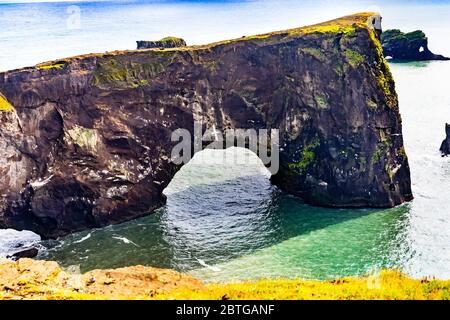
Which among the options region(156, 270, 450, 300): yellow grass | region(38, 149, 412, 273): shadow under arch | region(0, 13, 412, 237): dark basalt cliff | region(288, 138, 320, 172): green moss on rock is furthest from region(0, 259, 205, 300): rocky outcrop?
region(288, 138, 320, 172): green moss on rock

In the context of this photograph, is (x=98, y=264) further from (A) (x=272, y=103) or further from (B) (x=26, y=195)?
(A) (x=272, y=103)

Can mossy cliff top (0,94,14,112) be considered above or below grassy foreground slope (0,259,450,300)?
above

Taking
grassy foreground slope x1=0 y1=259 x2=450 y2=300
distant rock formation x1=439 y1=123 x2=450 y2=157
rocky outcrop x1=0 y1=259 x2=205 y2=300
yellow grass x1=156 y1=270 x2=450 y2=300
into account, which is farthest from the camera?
distant rock formation x1=439 y1=123 x2=450 y2=157

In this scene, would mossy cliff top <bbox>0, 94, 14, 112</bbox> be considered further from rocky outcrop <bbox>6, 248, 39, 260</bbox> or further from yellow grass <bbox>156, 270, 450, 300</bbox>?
yellow grass <bbox>156, 270, 450, 300</bbox>

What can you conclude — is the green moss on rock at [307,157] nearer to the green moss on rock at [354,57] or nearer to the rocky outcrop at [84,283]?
the green moss on rock at [354,57]

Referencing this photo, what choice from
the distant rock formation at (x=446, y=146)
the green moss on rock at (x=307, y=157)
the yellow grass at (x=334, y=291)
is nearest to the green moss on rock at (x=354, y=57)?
the green moss on rock at (x=307, y=157)

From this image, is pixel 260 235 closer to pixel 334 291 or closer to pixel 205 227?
pixel 205 227
